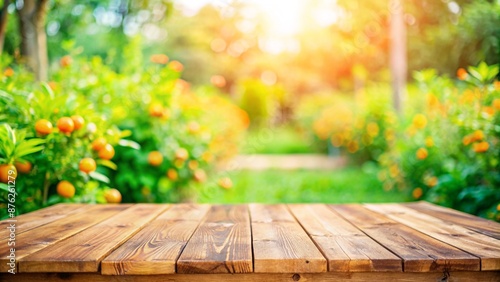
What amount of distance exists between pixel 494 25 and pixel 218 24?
1940 cm

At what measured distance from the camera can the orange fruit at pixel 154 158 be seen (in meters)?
3.21

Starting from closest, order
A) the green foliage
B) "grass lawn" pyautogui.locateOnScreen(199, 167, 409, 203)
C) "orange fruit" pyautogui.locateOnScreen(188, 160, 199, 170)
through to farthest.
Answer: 1. "orange fruit" pyautogui.locateOnScreen(188, 160, 199, 170)
2. "grass lawn" pyautogui.locateOnScreen(199, 167, 409, 203)
3. the green foliage

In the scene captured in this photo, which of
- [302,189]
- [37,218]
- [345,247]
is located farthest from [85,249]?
[302,189]

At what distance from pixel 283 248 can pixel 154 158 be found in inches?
81.0

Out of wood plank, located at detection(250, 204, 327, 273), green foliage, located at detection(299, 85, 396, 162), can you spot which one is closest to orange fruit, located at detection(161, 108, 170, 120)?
wood plank, located at detection(250, 204, 327, 273)

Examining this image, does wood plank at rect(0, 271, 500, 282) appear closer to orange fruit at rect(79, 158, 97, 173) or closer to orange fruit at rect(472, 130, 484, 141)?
orange fruit at rect(79, 158, 97, 173)

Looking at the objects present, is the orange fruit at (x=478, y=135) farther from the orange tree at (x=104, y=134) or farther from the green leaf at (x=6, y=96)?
the green leaf at (x=6, y=96)

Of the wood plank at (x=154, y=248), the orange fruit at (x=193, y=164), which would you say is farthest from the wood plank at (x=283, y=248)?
the orange fruit at (x=193, y=164)

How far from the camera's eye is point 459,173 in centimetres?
298

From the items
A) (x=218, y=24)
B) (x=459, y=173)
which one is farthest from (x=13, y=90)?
(x=218, y=24)

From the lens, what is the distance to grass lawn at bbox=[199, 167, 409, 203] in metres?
4.52

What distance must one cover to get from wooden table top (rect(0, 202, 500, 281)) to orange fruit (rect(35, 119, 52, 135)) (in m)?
0.37

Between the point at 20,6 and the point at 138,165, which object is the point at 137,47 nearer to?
the point at 20,6

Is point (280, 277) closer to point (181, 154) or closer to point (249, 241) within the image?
point (249, 241)
